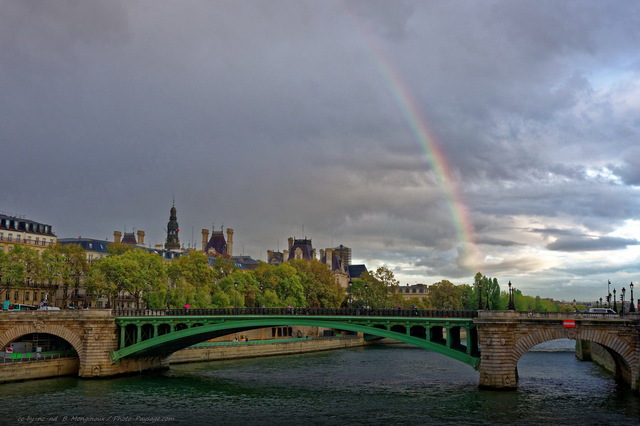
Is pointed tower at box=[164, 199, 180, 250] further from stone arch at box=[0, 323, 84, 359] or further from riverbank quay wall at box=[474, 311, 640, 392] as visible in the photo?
riverbank quay wall at box=[474, 311, 640, 392]

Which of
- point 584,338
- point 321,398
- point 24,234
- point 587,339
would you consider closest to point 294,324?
point 321,398

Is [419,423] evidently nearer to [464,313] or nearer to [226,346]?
[464,313]

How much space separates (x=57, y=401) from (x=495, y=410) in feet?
126

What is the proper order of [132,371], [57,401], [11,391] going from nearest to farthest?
[57,401]
[11,391]
[132,371]

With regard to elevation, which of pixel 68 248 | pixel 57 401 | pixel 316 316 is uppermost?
pixel 68 248

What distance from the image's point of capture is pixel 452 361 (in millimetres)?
96000

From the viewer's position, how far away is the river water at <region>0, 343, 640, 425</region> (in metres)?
51.1

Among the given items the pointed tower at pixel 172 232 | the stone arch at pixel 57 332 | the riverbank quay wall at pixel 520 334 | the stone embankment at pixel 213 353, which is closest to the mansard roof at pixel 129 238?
the pointed tower at pixel 172 232

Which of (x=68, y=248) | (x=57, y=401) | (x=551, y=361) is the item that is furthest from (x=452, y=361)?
(x=68, y=248)

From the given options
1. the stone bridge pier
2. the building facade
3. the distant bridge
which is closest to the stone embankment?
the stone bridge pier

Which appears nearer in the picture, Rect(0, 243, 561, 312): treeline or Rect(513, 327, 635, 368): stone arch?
Rect(513, 327, 635, 368): stone arch

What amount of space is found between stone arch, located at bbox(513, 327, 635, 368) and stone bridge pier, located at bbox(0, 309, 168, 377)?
45056 millimetres

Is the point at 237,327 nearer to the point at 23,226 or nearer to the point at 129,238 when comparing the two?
the point at 23,226

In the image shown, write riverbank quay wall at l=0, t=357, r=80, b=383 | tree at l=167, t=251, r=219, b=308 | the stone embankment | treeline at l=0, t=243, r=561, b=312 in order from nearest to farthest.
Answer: riverbank quay wall at l=0, t=357, r=80, b=383
the stone embankment
treeline at l=0, t=243, r=561, b=312
tree at l=167, t=251, r=219, b=308
